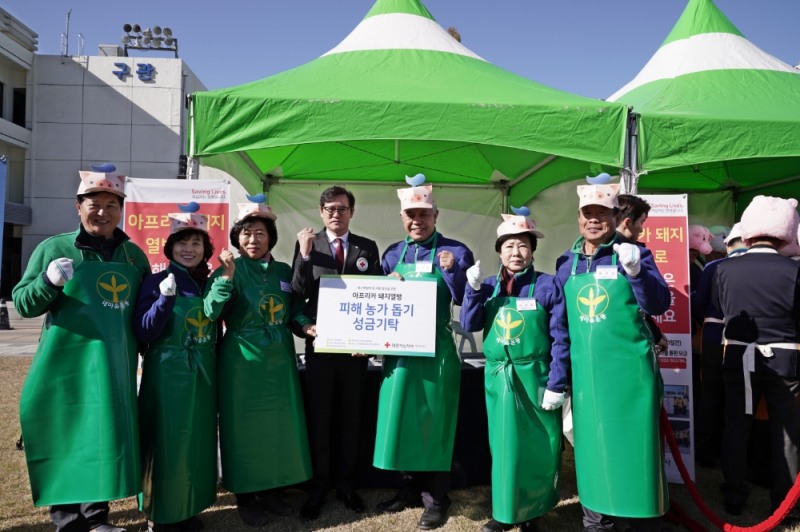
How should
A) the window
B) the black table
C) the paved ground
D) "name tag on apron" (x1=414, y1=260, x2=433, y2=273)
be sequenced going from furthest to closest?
the window, the paved ground, the black table, "name tag on apron" (x1=414, y1=260, x2=433, y2=273)

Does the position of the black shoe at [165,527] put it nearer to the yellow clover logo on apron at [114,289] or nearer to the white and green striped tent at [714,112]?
the yellow clover logo on apron at [114,289]

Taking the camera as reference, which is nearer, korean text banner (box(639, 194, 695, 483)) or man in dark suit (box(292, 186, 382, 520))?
man in dark suit (box(292, 186, 382, 520))

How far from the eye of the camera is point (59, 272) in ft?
7.74

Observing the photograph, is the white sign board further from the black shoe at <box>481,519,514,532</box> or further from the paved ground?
the paved ground

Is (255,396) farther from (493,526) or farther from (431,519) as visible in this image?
(493,526)

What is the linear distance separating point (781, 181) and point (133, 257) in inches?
273

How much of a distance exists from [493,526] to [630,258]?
1.62 m

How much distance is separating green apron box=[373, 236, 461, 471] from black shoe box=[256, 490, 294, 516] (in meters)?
0.67

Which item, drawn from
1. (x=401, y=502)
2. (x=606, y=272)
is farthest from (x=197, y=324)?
(x=606, y=272)

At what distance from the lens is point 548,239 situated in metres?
6.73

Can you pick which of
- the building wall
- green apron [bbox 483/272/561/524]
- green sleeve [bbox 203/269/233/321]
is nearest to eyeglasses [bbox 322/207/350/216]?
green sleeve [bbox 203/269/233/321]

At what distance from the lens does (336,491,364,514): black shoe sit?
3.15 m

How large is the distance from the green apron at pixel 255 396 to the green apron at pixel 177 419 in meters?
0.12

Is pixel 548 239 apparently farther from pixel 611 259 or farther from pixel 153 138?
pixel 153 138
